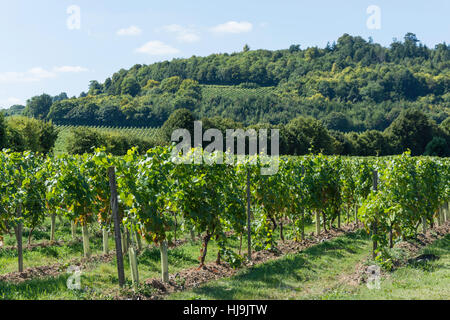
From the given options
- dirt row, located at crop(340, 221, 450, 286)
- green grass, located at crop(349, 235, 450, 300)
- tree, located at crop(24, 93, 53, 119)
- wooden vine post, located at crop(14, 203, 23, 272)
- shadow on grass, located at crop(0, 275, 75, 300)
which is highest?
tree, located at crop(24, 93, 53, 119)

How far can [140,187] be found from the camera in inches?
306

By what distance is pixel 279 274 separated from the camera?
9078 mm

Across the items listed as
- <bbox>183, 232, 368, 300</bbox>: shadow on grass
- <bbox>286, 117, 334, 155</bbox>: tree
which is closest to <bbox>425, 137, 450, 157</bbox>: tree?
<bbox>286, 117, 334, 155</bbox>: tree

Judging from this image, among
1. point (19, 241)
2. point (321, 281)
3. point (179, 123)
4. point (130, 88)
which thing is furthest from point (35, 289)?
point (130, 88)

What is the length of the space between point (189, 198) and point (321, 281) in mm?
3458

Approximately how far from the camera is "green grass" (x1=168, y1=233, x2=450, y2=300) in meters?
7.41

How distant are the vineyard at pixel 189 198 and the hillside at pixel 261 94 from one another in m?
102

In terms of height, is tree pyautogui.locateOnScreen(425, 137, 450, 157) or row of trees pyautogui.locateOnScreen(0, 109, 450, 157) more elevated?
row of trees pyautogui.locateOnScreen(0, 109, 450, 157)

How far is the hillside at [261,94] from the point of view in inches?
4496

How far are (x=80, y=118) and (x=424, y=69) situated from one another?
150 meters

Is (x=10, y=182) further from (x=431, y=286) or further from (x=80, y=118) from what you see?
(x=80, y=118)

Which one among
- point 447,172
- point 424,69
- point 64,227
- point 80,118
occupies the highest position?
point 424,69

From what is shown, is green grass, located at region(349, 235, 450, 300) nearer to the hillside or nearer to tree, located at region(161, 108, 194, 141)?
tree, located at region(161, 108, 194, 141)
